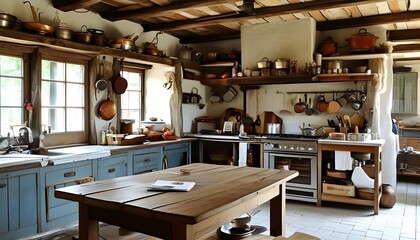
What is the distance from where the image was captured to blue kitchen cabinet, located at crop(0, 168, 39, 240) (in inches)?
120

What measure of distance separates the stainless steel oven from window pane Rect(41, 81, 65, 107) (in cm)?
275

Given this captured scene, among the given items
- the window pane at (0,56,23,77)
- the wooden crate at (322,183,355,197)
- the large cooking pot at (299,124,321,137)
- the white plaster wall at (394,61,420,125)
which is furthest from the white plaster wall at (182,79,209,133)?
the white plaster wall at (394,61,420,125)

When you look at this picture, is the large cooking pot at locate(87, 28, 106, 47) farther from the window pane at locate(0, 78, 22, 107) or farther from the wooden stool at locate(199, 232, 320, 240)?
the wooden stool at locate(199, 232, 320, 240)

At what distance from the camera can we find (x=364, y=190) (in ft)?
14.7

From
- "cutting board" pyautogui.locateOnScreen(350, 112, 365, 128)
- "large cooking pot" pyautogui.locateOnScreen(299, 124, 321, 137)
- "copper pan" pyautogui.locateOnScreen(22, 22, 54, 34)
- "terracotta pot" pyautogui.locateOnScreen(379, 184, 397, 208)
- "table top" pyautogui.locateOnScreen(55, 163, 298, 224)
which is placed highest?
"copper pan" pyautogui.locateOnScreen(22, 22, 54, 34)

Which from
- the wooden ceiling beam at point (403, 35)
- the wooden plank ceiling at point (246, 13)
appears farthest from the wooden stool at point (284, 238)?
the wooden ceiling beam at point (403, 35)

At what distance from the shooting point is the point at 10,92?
371 centimetres

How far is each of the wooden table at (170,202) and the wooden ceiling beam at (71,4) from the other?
86.1 inches

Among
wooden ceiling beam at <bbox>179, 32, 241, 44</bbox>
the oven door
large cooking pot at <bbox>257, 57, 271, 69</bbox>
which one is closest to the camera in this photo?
the oven door

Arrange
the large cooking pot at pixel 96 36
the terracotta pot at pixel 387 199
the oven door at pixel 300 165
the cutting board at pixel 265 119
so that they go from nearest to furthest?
the large cooking pot at pixel 96 36
the terracotta pot at pixel 387 199
the oven door at pixel 300 165
the cutting board at pixel 265 119

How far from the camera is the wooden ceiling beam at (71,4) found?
3.74 m

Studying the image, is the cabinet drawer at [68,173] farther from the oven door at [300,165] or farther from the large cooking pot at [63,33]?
the oven door at [300,165]

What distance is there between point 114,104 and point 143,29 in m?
1.30

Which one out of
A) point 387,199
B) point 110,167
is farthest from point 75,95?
point 387,199
